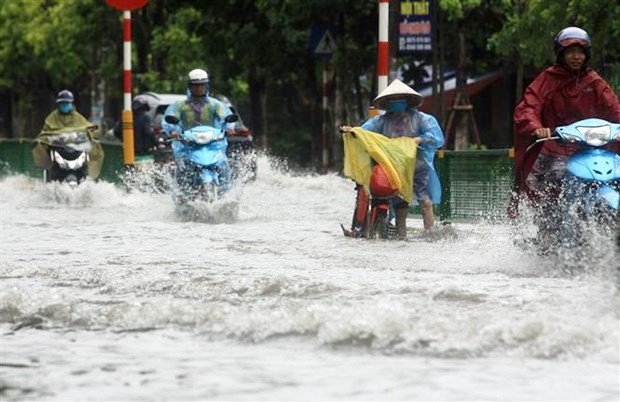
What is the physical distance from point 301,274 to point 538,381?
155 inches

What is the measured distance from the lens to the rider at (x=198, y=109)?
1678 cm

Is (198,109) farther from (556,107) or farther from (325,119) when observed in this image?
(325,119)

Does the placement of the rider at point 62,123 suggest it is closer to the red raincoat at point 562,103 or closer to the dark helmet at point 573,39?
the red raincoat at point 562,103

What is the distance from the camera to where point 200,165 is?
16.2 m

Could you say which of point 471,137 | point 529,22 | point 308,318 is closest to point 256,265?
point 308,318

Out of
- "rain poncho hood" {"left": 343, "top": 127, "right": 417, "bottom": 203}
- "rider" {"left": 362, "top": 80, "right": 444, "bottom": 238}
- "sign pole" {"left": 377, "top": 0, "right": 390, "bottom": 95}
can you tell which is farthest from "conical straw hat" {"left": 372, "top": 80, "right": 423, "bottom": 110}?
"sign pole" {"left": 377, "top": 0, "right": 390, "bottom": 95}

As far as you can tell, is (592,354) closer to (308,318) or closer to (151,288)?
(308,318)

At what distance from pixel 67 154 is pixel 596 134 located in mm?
11188

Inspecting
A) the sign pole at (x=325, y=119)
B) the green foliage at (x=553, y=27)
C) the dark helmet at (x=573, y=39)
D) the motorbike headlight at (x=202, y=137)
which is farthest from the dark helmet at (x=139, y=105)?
the dark helmet at (x=573, y=39)

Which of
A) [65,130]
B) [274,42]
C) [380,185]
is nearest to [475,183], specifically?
[380,185]

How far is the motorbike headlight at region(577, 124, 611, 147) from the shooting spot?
10031 mm

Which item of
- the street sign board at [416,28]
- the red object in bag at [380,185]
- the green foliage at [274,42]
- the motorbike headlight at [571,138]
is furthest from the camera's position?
the street sign board at [416,28]

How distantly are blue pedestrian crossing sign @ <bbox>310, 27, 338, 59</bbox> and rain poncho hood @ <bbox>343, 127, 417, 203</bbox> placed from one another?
13.7 metres

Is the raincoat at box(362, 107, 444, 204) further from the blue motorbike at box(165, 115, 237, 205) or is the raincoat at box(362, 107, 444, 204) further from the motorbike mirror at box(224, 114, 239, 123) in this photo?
the motorbike mirror at box(224, 114, 239, 123)
